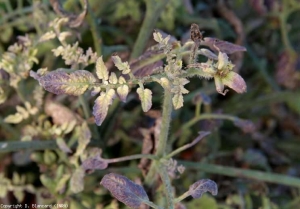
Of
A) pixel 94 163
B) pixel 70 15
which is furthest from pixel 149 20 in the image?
pixel 94 163

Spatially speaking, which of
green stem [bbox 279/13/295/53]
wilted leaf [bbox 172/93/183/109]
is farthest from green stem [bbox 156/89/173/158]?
green stem [bbox 279/13/295/53]

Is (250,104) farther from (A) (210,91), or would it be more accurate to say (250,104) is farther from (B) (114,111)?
(B) (114,111)

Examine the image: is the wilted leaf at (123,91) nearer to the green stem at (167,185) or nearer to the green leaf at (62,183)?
the green stem at (167,185)

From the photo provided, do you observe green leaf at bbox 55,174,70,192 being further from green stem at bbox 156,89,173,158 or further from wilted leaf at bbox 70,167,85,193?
green stem at bbox 156,89,173,158

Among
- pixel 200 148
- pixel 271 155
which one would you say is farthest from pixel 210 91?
pixel 271 155

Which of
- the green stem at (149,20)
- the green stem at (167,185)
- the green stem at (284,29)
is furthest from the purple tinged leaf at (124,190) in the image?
the green stem at (284,29)

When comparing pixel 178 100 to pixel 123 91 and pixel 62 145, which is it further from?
pixel 62 145
